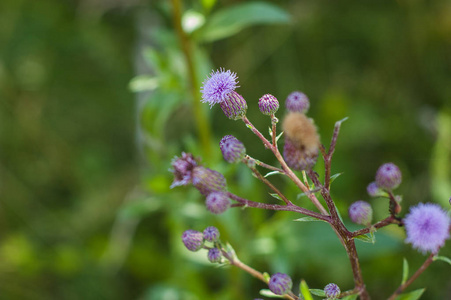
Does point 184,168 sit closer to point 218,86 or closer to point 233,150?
point 233,150

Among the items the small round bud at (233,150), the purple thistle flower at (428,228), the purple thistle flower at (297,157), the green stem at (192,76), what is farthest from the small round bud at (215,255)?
the green stem at (192,76)

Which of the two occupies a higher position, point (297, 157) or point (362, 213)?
point (297, 157)

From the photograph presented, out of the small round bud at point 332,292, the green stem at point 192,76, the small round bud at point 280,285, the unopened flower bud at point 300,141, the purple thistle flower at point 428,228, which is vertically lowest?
the small round bud at point 332,292

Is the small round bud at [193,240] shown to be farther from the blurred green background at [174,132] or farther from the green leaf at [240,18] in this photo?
the green leaf at [240,18]

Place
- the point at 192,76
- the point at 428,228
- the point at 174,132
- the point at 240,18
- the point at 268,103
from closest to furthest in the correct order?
the point at 428,228 → the point at 268,103 → the point at 240,18 → the point at 192,76 → the point at 174,132

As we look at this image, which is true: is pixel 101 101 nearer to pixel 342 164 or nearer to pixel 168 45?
pixel 168 45

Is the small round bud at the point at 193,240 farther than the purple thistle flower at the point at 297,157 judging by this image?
Yes

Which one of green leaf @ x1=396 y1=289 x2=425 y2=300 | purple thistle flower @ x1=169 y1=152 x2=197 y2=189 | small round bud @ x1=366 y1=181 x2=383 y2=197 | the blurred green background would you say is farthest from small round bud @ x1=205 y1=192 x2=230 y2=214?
the blurred green background

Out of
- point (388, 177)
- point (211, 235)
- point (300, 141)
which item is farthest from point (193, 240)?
point (388, 177)
